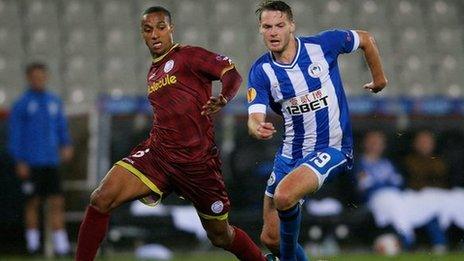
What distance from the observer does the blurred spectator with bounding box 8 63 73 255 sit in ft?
42.9

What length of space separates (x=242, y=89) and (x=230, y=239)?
7806 millimetres

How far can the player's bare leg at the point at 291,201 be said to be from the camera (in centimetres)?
746

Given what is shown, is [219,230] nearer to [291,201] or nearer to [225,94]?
[291,201]

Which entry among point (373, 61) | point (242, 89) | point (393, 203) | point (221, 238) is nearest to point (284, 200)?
point (221, 238)

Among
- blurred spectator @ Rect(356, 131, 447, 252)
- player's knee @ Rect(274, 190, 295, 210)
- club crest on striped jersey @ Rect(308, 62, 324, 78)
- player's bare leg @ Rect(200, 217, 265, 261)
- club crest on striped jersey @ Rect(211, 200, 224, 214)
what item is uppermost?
club crest on striped jersey @ Rect(308, 62, 324, 78)

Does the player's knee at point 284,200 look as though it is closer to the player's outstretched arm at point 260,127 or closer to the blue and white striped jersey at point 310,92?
the player's outstretched arm at point 260,127

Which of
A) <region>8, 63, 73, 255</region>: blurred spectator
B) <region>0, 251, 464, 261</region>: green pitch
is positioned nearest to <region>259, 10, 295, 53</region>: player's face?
<region>0, 251, 464, 261</region>: green pitch

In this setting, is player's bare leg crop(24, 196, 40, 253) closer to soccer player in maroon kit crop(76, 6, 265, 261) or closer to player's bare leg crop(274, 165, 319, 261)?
soccer player in maroon kit crop(76, 6, 265, 261)

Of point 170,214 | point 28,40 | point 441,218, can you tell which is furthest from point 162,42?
point 28,40

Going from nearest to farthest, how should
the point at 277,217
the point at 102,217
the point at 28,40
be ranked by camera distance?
the point at 102,217 < the point at 277,217 < the point at 28,40

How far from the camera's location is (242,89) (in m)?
16.0

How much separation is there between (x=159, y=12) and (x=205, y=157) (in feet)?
3.70

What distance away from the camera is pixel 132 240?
504 inches

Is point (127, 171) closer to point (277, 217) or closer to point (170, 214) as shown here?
point (277, 217)
